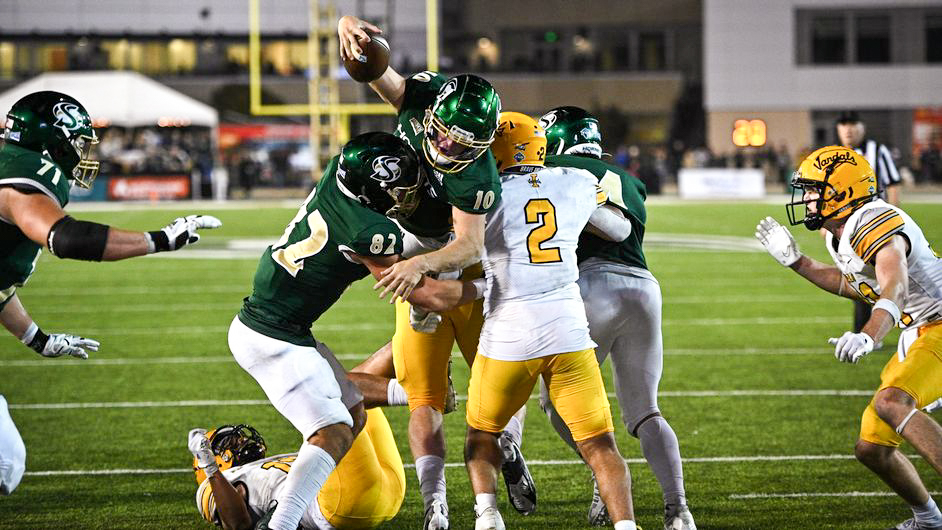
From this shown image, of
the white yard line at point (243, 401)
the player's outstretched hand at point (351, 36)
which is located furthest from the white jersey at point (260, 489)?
the white yard line at point (243, 401)

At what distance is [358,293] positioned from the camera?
43.2 ft

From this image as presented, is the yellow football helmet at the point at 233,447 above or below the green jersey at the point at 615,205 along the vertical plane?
below

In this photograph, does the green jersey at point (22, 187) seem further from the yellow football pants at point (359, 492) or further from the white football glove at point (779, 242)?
the white football glove at point (779, 242)

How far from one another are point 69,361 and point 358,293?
451 centimetres

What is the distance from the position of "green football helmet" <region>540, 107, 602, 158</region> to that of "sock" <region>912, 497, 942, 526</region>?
6.42ft

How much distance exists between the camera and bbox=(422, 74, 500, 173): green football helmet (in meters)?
4.08

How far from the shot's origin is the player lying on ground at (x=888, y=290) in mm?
4469

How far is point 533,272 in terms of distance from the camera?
419cm

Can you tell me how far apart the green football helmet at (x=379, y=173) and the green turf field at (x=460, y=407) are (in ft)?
5.17

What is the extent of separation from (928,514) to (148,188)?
27.9 metres

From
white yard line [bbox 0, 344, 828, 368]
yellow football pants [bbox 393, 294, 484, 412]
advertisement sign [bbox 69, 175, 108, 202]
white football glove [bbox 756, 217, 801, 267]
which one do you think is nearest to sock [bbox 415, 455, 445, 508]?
yellow football pants [bbox 393, 294, 484, 412]

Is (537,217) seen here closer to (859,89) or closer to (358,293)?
(358,293)

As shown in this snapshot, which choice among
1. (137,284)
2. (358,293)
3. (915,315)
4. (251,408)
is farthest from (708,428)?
(137,284)

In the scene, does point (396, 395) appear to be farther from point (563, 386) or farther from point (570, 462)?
point (570, 462)
